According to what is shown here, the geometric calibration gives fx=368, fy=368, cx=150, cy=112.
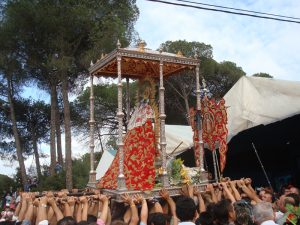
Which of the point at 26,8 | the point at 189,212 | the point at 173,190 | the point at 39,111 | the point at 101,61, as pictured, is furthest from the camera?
the point at 39,111

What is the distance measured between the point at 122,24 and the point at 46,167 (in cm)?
1022

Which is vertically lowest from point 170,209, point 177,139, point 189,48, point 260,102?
point 170,209

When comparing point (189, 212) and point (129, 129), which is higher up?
point (129, 129)

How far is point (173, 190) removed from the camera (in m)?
5.77

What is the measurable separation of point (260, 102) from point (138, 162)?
3.11 metres

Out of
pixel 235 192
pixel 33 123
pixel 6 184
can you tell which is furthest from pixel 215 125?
pixel 33 123

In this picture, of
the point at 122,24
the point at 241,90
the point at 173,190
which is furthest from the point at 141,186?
the point at 122,24

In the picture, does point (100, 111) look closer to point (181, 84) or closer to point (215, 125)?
point (181, 84)

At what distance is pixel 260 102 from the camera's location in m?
7.81

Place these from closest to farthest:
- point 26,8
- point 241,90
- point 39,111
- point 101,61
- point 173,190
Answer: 1. point 173,190
2. point 101,61
3. point 241,90
4. point 26,8
5. point 39,111

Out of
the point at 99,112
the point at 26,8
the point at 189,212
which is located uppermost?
the point at 26,8

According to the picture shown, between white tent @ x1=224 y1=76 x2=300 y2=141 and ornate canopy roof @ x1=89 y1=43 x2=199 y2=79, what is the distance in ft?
4.38

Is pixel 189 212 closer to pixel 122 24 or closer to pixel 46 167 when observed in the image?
pixel 122 24

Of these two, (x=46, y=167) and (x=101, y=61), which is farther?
(x=46, y=167)
